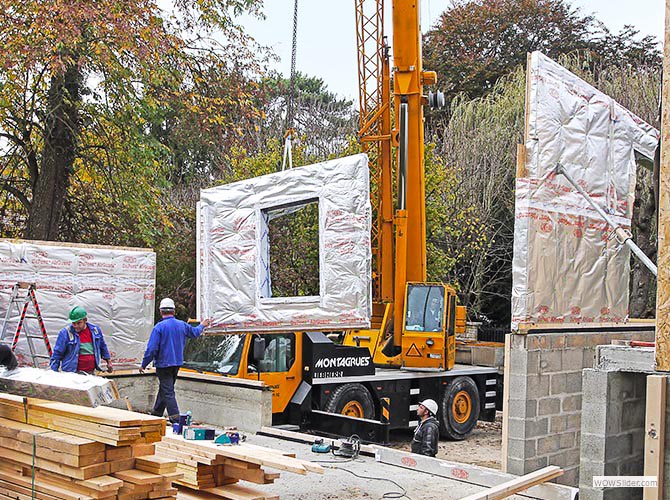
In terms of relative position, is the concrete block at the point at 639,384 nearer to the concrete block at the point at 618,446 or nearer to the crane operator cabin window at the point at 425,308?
the concrete block at the point at 618,446

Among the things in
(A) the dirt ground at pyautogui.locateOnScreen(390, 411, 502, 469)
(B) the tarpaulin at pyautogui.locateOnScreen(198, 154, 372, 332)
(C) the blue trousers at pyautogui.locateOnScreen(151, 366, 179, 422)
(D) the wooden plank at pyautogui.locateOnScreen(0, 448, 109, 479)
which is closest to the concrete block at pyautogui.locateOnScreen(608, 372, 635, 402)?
(D) the wooden plank at pyautogui.locateOnScreen(0, 448, 109, 479)

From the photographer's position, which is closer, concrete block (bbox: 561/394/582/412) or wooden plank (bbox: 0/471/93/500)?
wooden plank (bbox: 0/471/93/500)

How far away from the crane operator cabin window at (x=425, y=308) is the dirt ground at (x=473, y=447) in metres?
2.14

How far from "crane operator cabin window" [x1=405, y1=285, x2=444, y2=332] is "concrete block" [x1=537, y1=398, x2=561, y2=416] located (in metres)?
6.15

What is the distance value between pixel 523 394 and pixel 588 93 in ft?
12.9

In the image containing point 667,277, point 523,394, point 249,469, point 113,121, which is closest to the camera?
point 667,277

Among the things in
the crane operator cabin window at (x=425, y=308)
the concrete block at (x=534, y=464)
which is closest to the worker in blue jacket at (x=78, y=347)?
the concrete block at (x=534, y=464)

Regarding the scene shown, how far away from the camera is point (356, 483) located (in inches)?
356

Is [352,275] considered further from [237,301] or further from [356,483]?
[356,483]

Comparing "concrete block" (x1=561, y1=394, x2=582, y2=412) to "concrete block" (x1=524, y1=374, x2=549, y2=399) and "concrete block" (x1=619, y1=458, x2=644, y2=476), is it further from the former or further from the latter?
"concrete block" (x1=619, y1=458, x2=644, y2=476)

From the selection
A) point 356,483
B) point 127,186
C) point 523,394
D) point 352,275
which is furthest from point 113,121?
point 523,394

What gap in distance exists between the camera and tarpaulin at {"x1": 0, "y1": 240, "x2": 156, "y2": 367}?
11242 mm

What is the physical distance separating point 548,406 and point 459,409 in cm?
703

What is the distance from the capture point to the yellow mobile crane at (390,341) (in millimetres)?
12570
